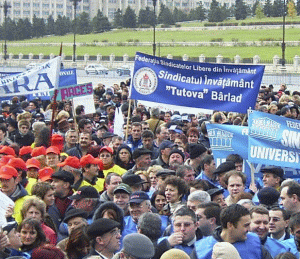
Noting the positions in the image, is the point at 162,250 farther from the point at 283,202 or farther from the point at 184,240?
the point at 283,202

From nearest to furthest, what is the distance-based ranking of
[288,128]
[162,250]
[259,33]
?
1. [162,250]
2. [288,128]
3. [259,33]

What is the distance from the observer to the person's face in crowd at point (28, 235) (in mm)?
6840

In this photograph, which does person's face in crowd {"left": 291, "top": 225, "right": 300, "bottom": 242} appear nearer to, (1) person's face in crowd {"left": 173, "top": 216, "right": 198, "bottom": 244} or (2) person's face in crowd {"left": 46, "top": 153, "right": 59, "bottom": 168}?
(1) person's face in crowd {"left": 173, "top": 216, "right": 198, "bottom": 244}

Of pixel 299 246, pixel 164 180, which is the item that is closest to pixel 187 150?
pixel 164 180

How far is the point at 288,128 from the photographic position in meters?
9.90

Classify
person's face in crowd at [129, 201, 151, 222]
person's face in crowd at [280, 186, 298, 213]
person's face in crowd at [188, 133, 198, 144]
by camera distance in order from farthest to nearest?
person's face in crowd at [188, 133, 198, 144] → person's face in crowd at [280, 186, 298, 213] → person's face in crowd at [129, 201, 151, 222]

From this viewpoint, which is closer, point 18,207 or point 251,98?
point 18,207

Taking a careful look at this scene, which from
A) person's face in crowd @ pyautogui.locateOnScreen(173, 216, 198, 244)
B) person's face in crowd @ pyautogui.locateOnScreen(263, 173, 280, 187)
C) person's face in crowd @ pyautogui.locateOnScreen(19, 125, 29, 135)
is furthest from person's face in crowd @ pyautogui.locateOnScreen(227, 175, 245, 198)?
person's face in crowd @ pyautogui.locateOnScreen(19, 125, 29, 135)

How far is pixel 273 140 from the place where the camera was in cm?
985

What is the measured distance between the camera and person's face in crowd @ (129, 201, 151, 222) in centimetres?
769

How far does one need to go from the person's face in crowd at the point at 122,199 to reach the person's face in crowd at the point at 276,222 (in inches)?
54.7

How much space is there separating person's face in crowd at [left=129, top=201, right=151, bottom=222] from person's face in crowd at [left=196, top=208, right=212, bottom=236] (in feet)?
1.62

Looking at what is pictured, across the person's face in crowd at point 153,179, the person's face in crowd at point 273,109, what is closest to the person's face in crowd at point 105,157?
the person's face in crowd at point 153,179

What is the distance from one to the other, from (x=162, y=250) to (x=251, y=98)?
6128mm
